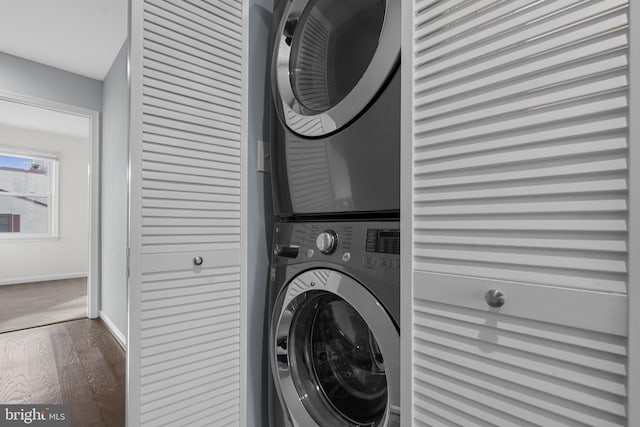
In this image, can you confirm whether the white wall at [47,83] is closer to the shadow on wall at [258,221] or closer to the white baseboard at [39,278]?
the shadow on wall at [258,221]

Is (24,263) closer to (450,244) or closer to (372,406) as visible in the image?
(372,406)

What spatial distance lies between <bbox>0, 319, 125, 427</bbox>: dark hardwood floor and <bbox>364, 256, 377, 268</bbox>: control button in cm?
168

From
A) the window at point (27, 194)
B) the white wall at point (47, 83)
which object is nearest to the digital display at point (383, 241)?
the white wall at point (47, 83)

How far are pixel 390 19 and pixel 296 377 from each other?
1.05 metres

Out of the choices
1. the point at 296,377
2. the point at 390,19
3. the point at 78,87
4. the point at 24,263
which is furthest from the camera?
the point at 24,263

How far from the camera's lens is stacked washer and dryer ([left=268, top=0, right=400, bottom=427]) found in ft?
2.59

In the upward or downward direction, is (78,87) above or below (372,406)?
above

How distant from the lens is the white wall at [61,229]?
474 cm

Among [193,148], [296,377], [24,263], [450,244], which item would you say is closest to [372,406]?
[296,377]

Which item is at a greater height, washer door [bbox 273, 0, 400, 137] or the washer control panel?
washer door [bbox 273, 0, 400, 137]

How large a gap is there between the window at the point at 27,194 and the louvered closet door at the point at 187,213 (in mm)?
5347

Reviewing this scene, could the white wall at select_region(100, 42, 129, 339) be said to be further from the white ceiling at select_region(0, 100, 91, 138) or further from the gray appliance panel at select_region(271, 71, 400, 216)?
the gray appliance panel at select_region(271, 71, 400, 216)

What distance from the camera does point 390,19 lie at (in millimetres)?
771

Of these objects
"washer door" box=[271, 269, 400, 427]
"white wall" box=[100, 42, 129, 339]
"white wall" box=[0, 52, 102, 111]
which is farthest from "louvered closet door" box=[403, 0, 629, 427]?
"white wall" box=[0, 52, 102, 111]
